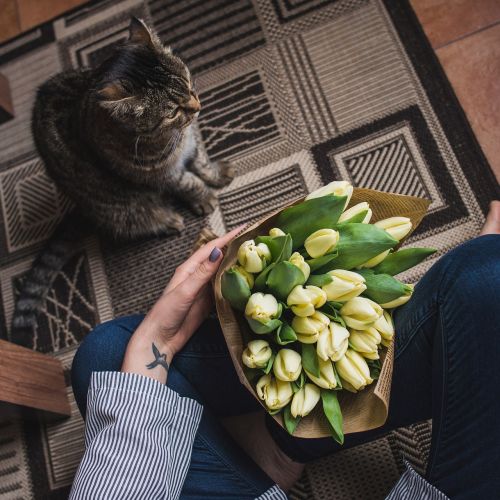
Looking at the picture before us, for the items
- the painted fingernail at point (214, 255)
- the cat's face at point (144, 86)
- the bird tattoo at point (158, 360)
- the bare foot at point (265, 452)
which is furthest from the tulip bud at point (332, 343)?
the cat's face at point (144, 86)

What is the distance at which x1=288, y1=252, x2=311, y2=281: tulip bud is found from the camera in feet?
2.08

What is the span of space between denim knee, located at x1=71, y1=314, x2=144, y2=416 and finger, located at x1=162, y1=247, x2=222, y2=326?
0.13 metres

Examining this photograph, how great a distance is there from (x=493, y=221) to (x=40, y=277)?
104 cm

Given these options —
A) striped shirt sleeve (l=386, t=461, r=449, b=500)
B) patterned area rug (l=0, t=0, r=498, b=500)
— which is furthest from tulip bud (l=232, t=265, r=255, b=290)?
patterned area rug (l=0, t=0, r=498, b=500)

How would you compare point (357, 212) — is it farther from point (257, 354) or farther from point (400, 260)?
point (257, 354)

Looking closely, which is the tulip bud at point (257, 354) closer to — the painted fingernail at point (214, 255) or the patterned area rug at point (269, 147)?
the painted fingernail at point (214, 255)

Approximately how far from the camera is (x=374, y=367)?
685 millimetres

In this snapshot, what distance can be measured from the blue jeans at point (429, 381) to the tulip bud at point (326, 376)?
8.1 inches

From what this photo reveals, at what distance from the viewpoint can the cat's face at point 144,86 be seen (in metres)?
0.93

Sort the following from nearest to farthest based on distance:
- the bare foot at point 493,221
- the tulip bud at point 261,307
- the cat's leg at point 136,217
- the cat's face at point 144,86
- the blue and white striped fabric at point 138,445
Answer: the tulip bud at point 261,307
the blue and white striped fabric at point 138,445
the cat's face at point 144,86
the bare foot at point 493,221
the cat's leg at point 136,217

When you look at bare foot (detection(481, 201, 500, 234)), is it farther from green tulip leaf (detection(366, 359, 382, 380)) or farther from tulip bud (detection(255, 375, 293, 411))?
tulip bud (detection(255, 375, 293, 411))

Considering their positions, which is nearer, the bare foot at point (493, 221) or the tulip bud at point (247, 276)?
the tulip bud at point (247, 276)

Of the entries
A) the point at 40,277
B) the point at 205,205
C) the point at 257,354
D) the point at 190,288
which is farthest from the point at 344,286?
the point at 40,277

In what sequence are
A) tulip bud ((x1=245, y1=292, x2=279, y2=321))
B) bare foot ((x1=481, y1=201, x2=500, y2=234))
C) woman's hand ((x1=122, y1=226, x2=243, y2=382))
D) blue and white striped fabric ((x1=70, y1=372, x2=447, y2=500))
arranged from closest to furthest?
1. tulip bud ((x1=245, y1=292, x2=279, y2=321))
2. blue and white striped fabric ((x1=70, y1=372, x2=447, y2=500))
3. woman's hand ((x1=122, y1=226, x2=243, y2=382))
4. bare foot ((x1=481, y1=201, x2=500, y2=234))
